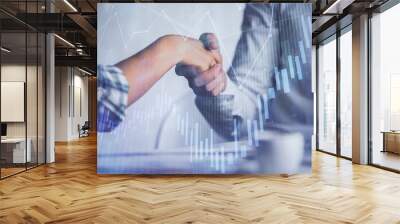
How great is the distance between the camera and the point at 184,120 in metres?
6.31

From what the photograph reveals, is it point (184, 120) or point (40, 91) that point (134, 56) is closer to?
point (184, 120)

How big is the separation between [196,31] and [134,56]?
117 cm

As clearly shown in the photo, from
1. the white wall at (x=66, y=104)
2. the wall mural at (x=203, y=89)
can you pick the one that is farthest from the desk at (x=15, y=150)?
the white wall at (x=66, y=104)

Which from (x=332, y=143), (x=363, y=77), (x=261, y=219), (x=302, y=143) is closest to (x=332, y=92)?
(x=332, y=143)

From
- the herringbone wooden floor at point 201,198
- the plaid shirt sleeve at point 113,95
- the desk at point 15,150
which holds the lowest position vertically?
the herringbone wooden floor at point 201,198

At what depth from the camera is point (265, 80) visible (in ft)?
20.8

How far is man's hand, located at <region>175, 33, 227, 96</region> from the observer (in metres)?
6.30

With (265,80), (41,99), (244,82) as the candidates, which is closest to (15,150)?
(41,99)

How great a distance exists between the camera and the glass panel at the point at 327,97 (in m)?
9.95

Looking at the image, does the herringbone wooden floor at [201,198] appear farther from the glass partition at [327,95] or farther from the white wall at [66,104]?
the white wall at [66,104]

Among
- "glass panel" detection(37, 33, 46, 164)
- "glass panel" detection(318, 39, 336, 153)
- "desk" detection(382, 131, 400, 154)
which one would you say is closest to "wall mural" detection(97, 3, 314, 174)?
"glass panel" detection(37, 33, 46, 164)

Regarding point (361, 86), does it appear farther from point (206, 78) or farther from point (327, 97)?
point (206, 78)

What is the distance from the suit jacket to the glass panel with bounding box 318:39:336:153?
3.92 meters

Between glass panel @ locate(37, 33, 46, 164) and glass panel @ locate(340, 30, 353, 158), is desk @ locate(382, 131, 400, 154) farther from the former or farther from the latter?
glass panel @ locate(37, 33, 46, 164)
